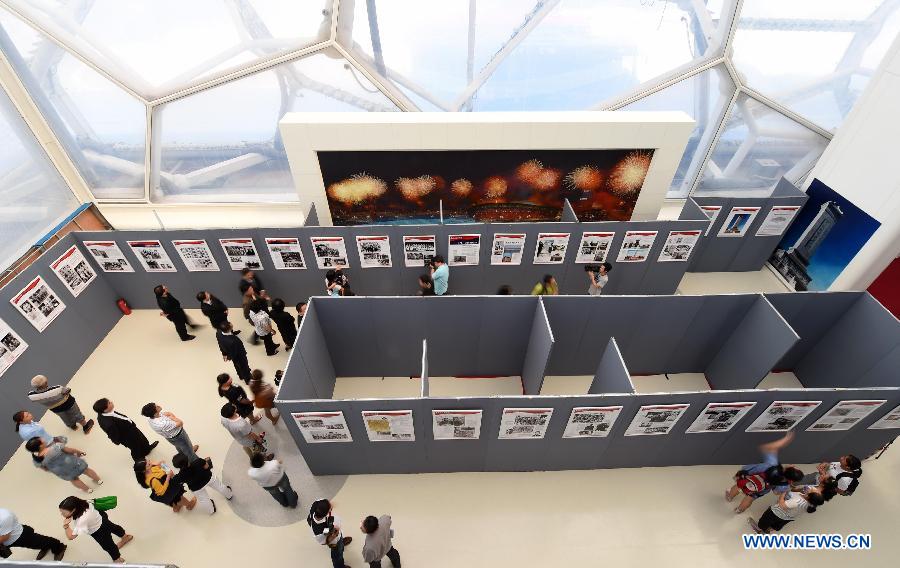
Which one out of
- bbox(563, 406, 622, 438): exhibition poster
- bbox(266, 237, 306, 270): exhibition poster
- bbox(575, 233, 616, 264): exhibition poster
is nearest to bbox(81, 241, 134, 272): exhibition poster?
bbox(266, 237, 306, 270): exhibition poster

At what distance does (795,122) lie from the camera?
349 inches

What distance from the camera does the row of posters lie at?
4512mm

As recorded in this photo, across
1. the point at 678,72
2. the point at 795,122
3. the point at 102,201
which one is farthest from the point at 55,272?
the point at 795,122

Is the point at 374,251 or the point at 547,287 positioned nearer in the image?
the point at 547,287

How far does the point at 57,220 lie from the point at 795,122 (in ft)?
50.7

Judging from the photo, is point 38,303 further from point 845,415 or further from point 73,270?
point 845,415

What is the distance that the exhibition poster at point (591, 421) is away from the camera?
4.50 meters

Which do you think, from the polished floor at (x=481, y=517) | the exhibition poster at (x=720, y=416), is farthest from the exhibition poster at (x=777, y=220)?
the exhibition poster at (x=720, y=416)

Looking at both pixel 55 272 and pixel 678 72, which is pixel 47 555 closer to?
pixel 55 272

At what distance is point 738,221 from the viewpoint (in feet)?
26.8

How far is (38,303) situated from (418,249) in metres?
5.74

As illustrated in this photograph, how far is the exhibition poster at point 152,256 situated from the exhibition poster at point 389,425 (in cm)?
511

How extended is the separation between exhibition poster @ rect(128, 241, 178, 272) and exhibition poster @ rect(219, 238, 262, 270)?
106 centimetres

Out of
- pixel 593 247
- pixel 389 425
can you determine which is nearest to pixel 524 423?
pixel 389 425
